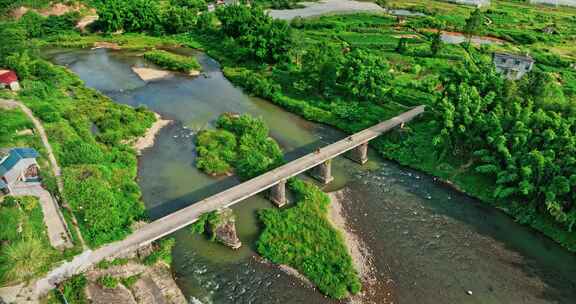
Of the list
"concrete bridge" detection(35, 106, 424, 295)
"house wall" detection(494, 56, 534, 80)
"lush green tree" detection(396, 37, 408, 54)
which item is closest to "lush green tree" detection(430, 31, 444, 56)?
"lush green tree" detection(396, 37, 408, 54)

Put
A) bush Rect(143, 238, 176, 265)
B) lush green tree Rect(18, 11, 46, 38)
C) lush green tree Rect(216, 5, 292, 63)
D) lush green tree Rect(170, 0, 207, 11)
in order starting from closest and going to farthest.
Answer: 1. bush Rect(143, 238, 176, 265)
2. lush green tree Rect(216, 5, 292, 63)
3. lush green tree Rect(18, 11, 46, 38)
4. lush green tree Rect(170, 0, 207, 11)

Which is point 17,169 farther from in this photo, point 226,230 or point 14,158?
point 226,230

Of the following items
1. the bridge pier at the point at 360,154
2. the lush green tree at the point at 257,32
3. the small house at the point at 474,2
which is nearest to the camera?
the bridge pier at the point at 360,154

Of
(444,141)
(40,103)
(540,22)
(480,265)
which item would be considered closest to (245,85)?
(40,103)

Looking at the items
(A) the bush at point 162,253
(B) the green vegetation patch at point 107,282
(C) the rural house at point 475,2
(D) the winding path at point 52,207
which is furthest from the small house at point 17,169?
(C) the rural house at point 475,2

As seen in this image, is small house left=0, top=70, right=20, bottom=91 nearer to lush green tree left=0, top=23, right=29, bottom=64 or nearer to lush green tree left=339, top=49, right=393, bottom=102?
lush green tree left=0, top=23, right=29, bottom=64

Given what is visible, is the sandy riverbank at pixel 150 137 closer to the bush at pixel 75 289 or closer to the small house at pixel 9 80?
the small house at pixel 9 80
